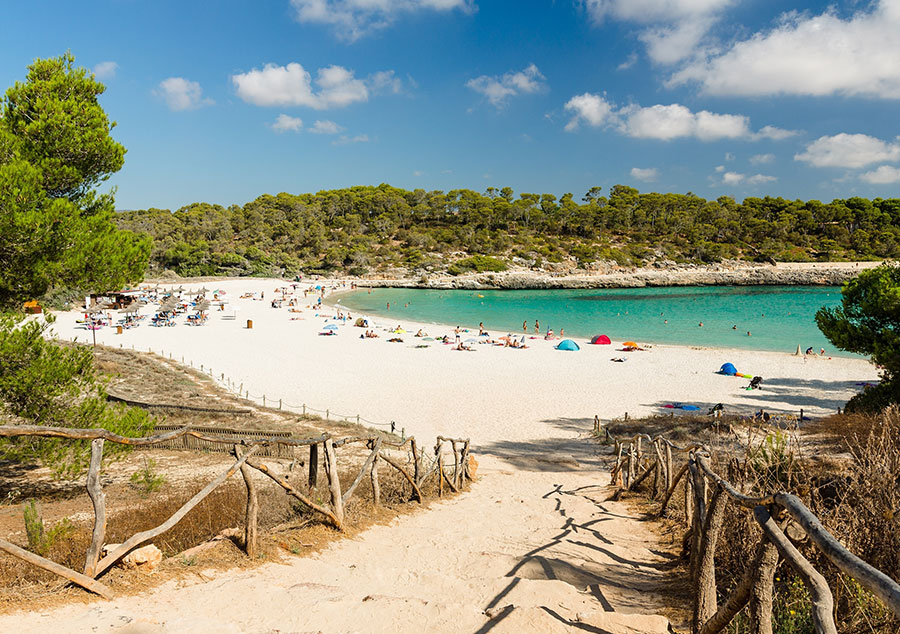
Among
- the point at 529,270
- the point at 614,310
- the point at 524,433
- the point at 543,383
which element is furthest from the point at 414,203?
the point at 524,433

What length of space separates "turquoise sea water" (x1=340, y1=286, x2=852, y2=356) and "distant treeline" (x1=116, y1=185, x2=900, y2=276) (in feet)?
49.6

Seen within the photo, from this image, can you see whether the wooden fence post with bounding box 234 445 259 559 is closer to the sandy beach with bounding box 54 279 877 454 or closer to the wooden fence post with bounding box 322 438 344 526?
the wooden fence post with bounding box 322 438 344 526

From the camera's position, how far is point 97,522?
372 cm

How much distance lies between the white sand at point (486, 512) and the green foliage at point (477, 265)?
53.9m

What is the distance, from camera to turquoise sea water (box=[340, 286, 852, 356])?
128 feet

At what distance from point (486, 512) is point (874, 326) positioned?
41.5 ft

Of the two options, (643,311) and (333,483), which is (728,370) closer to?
(333,483)

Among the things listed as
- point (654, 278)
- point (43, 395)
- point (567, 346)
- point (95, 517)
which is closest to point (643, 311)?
point (567, 346)

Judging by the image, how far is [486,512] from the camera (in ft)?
26.2

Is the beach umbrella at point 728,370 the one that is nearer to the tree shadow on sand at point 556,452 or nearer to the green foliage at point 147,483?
the tree shadow on sand at point 556,452

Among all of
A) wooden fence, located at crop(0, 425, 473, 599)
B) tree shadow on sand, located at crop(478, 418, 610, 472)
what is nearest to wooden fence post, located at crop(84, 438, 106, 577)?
wooden fence, located at crop(0, 425, 473, 599)

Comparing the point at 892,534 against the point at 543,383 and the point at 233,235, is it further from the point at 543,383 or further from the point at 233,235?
the point at 233,235

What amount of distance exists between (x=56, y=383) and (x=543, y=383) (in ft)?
61.6

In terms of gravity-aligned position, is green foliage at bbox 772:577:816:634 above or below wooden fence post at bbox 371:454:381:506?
above
